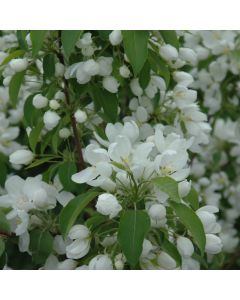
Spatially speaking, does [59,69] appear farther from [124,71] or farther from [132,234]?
[132,234]

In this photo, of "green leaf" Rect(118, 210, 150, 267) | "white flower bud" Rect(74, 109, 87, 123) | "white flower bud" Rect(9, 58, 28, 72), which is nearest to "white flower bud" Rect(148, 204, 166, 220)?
"green leaf" Rect(118, 210, 150, 267)

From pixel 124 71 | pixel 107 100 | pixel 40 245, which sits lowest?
pixel 40 245

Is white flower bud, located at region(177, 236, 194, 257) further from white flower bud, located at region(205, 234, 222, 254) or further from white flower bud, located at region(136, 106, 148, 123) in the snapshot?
white flower bud, located at region(136, 106, 148, 123)

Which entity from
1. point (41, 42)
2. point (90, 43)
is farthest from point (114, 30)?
point (41, 42)

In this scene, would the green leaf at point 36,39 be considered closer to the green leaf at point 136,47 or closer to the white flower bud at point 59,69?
the white flower bud at point 59,69

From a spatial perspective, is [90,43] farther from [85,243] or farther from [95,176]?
[85,243]

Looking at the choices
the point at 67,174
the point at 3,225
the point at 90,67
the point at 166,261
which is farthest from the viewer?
the point at 67,174

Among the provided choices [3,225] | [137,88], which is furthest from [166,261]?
[137,88]
